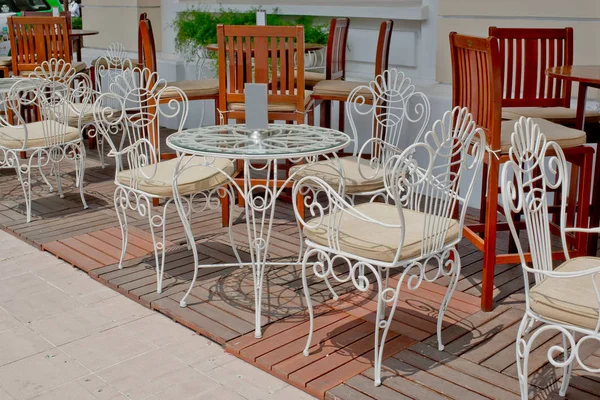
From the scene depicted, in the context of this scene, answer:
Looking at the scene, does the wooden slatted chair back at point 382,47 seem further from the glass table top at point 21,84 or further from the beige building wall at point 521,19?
the glass table top at point 21,84

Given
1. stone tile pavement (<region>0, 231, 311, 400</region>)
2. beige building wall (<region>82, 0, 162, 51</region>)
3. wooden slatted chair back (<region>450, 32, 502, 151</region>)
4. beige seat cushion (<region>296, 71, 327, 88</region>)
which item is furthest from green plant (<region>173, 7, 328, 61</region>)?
stone tile pavement (<region>0, 231, 311, 400</region>)

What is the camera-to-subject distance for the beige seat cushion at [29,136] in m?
4.91

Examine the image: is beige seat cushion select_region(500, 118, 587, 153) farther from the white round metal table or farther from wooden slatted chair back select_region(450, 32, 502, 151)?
the white round metal table

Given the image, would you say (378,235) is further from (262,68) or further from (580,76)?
(262,68)

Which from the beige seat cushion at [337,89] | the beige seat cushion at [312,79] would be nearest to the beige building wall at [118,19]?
the beige seat cushion at [312,79]

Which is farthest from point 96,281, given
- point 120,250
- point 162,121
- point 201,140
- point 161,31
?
point 161,31

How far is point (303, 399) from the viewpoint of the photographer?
9.15 feet

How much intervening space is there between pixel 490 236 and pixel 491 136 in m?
0.43

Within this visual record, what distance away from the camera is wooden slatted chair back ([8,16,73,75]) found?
6.48 metres

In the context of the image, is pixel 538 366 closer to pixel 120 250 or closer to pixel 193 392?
pixel 193 392

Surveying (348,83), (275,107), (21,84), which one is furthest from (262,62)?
(21,84)

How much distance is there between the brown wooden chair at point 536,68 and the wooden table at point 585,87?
17 centimetres

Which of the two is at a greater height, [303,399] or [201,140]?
[201,140]

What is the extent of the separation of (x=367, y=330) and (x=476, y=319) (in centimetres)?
49
